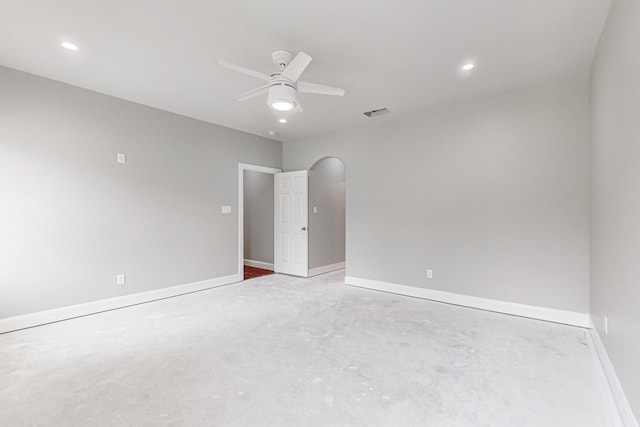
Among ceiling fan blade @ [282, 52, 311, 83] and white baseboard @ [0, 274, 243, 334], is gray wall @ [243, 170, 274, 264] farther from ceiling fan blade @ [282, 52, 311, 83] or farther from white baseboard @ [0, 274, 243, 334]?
ceiling fan blade @ [282, 52, 311, 83]

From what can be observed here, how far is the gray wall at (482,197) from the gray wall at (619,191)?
58 centimetres

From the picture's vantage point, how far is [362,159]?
523 centimetres

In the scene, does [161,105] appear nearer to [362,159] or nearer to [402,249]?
[362,159]

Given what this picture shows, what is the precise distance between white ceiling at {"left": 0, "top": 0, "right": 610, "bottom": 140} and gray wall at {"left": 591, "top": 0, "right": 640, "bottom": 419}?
1.46ft

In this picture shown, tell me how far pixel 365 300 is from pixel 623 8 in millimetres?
3741

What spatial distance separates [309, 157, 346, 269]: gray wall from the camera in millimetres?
6059

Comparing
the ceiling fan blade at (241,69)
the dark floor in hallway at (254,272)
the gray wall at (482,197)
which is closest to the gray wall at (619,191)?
the gray wall at (482,197)

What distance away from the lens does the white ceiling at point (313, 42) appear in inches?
89.2

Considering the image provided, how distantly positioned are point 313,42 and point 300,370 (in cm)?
274

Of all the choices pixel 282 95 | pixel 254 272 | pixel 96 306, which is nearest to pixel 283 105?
pixel 282 95

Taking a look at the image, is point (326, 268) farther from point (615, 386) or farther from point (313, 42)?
point (615, 386)

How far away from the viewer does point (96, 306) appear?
3812 mm

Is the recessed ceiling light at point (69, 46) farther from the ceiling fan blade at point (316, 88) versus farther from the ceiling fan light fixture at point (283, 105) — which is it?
the ceiling fan blade at point (316, 88)

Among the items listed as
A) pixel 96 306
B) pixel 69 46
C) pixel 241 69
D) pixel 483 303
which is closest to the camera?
pixel 241 69
